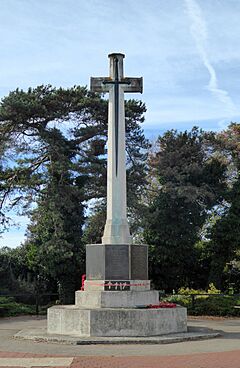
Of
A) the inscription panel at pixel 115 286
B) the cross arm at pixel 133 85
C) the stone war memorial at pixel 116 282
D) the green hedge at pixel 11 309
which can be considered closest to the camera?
the stone war memorial at pixel 116 282

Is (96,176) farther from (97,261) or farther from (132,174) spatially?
(97,261)

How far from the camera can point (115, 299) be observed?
14156mm

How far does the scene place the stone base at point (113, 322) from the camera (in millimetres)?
12898

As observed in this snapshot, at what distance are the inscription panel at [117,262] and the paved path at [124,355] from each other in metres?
3.23

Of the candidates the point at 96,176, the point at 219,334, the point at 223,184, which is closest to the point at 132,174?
the point at 96,176

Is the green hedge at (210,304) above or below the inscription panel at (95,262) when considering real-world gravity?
below

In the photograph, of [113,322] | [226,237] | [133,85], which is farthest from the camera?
[226,237]

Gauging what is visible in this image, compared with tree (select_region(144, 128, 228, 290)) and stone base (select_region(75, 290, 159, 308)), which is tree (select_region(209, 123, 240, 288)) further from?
stone base (select_region(75, 290, 159, 308))

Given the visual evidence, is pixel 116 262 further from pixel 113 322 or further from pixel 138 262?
pixel 113 322

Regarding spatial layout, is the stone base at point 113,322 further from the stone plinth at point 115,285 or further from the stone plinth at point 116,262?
the stone plinth at point 116,262

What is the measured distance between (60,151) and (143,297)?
13217mm

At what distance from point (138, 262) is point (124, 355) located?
4960 millimetres

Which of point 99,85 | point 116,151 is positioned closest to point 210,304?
point 116,151

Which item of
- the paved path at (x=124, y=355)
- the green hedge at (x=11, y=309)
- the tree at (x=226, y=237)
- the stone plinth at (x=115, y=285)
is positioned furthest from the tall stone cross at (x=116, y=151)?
the tree at (x=226, y=237)
